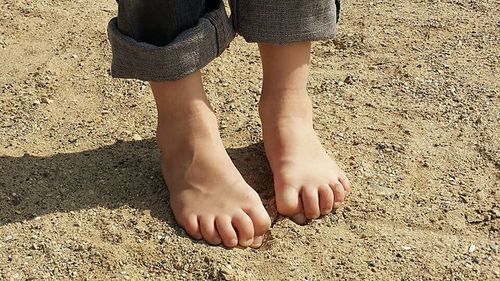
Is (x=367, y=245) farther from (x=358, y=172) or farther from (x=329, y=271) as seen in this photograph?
(x=358, y=172)

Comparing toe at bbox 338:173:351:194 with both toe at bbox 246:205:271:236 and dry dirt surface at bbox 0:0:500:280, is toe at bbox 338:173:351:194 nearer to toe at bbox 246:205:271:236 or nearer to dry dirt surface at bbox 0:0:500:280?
dry dirt surface at bbox 0:0:500:280

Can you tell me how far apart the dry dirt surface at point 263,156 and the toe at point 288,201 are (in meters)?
0.02

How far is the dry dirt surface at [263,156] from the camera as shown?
1515mm

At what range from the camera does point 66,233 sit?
156 cm

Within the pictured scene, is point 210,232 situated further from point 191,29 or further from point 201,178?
point 191,29

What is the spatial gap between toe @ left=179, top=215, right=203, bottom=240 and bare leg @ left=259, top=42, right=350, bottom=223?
0.56 feet

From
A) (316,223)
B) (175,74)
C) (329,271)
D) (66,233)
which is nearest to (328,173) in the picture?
(316,223)

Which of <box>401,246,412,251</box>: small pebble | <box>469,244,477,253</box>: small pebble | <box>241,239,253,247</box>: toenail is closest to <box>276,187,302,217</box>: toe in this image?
<box>241,239,253,247</box>: toenail

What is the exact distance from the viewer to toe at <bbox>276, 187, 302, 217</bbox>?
5.22 ft

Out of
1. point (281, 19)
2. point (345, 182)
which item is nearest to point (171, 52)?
point (281, 19)

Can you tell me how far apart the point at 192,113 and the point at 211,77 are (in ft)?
1.79

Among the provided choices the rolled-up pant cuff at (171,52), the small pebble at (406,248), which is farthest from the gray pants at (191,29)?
the small pebble at (406,248)

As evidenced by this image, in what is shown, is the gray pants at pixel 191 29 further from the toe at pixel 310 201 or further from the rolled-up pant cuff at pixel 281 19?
the toe at pixel 310 201

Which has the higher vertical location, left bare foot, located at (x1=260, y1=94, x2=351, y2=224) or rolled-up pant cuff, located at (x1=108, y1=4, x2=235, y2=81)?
rolled-up pant cuff, located at (x1=108, y1=4, x2=235, y2=81)
